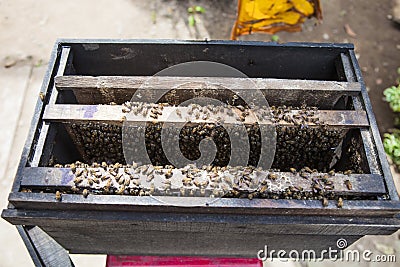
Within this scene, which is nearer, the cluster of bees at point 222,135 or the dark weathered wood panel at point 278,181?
the dark weathered wood panel at point 278,181

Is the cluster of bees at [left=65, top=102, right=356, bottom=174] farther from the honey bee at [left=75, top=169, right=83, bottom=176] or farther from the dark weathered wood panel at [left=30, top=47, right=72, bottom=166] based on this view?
the honey bee at [left=75, top=169, right=83, bottom=176]

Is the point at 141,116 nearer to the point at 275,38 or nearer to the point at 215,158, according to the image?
the point at 215,158

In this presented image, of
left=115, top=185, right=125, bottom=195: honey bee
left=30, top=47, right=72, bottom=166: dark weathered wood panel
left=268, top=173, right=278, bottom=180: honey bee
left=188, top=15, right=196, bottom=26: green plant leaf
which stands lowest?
left=115, top=185, right=125, bottom=195: honey bee

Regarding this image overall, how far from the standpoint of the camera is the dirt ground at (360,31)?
4.92 meters

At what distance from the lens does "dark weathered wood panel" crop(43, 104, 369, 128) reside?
2166 millimetres

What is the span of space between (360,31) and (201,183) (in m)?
4.41

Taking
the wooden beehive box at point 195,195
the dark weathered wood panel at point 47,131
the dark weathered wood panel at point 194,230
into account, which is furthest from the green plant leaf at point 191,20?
the dark weathered wood panel at point 194,230

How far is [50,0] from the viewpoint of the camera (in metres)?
5.46

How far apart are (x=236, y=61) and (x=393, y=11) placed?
413 centimetres

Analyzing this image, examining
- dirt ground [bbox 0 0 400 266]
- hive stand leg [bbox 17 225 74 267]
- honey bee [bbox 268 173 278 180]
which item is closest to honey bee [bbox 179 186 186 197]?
honey bee [bbox 268 173 278 180]

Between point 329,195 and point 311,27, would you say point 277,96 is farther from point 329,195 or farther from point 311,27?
point 311,27

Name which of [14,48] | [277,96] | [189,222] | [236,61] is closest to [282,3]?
[236,61]

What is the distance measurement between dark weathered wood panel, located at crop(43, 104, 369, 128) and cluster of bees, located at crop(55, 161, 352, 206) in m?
0.35

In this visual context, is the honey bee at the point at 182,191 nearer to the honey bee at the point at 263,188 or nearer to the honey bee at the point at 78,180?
the honey bee at the point at 263,188
